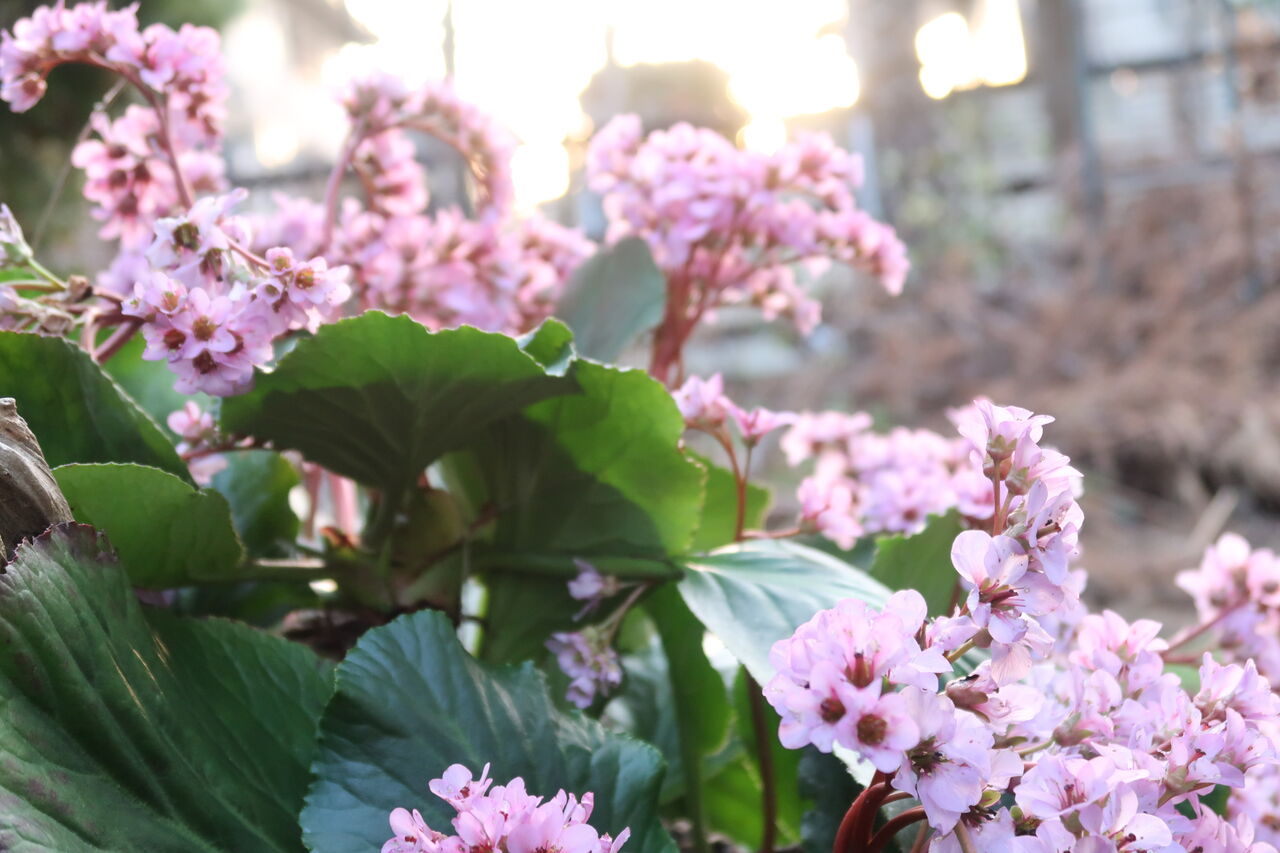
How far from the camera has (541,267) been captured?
80cm

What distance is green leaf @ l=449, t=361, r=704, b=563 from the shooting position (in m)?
0.57

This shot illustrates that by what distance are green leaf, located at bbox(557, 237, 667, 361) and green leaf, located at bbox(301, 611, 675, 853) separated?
11.7 inches

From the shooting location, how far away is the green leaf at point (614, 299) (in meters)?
0.72

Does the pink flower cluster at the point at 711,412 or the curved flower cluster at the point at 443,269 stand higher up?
the curved flower cluster at the point at 443,269

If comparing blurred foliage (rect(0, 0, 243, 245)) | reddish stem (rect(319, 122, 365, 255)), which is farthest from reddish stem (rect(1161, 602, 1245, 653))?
blurred foliage (rect(0, 0, 243, 245))

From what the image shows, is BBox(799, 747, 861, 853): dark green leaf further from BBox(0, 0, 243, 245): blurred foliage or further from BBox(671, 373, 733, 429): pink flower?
BBox(0, 0, 243, 245): blurred foliage

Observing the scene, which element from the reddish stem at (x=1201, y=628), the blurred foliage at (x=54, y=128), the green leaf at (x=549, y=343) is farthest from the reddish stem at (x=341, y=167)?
the blurred foliage at (x=54, y=128)

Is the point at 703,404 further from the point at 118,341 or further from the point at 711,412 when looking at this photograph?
the point at 118,341

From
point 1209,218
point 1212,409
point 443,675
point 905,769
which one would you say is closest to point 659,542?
point 443,675

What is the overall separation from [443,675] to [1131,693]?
31 cm

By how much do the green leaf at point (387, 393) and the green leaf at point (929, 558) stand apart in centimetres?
22

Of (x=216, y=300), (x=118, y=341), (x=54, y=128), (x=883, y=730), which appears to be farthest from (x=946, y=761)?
(x=54, y=128)

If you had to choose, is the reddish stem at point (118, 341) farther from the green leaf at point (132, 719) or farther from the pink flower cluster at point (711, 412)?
the pink flower cluster at point (711, 412)

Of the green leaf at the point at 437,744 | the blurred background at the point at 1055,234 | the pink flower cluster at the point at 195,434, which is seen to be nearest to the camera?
the green leaf at the point at 437,744
